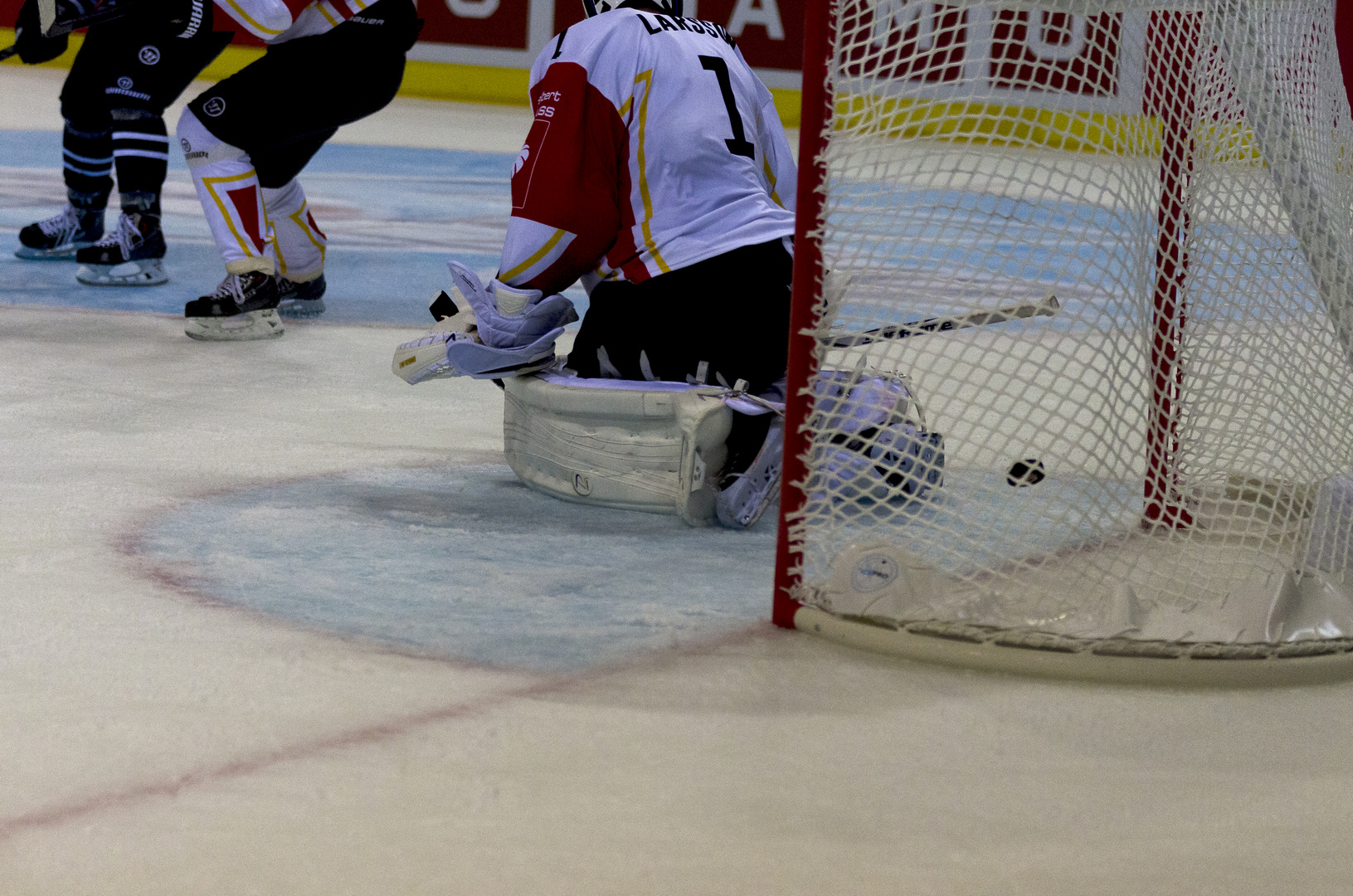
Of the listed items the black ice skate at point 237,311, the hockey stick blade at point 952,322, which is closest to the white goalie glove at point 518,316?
the hockey stick blade at point 952,322

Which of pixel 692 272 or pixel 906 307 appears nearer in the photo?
pixel 906 307

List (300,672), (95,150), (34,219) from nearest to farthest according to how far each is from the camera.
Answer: (300,672)
(95,150)
(34,219)

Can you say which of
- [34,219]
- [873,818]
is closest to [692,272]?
[873,818]

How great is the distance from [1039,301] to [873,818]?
744 mm

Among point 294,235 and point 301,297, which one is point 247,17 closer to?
point 294,235

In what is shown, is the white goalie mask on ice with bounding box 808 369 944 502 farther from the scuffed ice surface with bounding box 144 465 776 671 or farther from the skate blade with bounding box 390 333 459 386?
the skate blade with bounding box 390 333 459 386

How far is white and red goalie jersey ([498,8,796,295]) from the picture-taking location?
2244 mm

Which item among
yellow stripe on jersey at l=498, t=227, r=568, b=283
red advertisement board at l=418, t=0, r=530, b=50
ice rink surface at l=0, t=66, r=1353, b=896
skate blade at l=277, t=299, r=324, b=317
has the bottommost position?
ice rink surface at l=0, t=66, r=1353, b=896

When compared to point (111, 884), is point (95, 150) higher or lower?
higher

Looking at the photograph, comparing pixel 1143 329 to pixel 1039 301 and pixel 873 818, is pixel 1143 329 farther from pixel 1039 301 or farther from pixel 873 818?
pixel 873 818

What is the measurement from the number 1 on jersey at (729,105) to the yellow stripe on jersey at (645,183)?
0.11 metres

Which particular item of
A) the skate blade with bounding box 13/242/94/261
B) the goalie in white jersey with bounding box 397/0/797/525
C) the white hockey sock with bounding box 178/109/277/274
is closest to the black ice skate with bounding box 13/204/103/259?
the skate blade with bounding box 13/242/94/261

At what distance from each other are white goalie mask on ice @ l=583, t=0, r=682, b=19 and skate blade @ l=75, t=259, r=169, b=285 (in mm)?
2272

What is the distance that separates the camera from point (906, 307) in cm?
186
